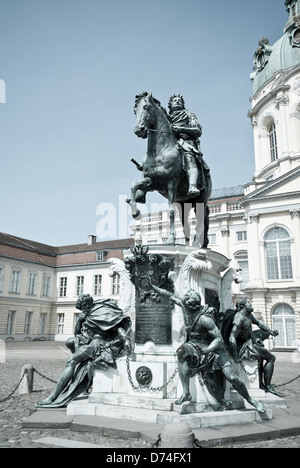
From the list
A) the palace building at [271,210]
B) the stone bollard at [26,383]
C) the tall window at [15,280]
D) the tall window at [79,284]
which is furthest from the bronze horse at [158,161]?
the tall window at [79,284]

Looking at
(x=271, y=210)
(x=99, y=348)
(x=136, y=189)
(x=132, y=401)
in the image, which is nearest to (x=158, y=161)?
Result: (x=136, y=189)

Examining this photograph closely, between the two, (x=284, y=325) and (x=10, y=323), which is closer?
(x=284, y=325)

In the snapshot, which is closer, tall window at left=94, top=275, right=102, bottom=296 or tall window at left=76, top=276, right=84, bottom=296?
tall window at left=94, top=275, right=102, bottom=296

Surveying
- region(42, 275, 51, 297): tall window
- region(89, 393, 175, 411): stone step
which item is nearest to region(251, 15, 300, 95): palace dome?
region(42, 275, 51, 297): tall window

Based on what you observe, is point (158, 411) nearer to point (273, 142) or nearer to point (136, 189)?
point (136, 189)

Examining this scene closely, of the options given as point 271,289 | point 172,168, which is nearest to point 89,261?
point 271,289

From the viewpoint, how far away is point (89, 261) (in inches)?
1725

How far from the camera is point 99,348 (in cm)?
560

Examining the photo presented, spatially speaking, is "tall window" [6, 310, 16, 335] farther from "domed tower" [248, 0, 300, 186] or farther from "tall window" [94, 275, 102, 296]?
"domed tower" [248, 0, 300, 186]

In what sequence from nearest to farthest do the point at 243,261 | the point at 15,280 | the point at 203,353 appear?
the point at 203,353 < the point at 243,261 < the point at 15,280

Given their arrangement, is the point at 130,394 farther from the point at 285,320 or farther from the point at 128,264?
the point at 285,320

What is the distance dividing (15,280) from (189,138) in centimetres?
3633

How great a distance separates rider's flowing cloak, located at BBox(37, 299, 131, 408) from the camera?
18.2 feet

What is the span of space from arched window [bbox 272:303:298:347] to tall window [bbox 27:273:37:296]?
25604mm
